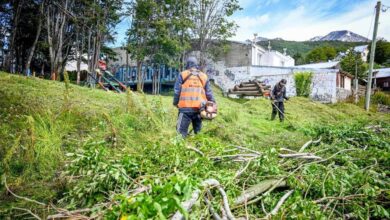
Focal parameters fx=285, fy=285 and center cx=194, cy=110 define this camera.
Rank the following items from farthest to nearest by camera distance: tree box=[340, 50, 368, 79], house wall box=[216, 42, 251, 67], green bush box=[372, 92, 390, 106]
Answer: tree box=[340, 50, 368, 79] → house wall box=[216, 42, 251, 67] → green bush box=[372, 92, 390, 106]

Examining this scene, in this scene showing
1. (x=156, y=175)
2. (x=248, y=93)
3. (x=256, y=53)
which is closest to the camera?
(x=156, y=175)

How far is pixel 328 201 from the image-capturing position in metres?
2.68

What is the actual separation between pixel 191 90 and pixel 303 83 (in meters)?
20.7

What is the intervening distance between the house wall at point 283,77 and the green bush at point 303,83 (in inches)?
27.4

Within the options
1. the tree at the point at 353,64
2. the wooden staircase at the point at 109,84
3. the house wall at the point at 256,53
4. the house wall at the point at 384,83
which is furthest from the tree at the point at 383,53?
the wooden staircase at the point at 109,84

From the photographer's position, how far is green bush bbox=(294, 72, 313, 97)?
23.7 meters

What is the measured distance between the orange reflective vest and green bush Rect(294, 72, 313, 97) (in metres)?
20.5

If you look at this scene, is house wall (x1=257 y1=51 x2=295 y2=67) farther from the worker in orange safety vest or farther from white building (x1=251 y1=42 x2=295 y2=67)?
the worker in orange safety vest

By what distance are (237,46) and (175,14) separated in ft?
28.5

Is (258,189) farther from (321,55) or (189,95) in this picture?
(321,55)

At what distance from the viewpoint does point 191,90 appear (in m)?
5.27

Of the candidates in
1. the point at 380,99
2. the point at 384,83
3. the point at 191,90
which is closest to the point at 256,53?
the point at 380,99

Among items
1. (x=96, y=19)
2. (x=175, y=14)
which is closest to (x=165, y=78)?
(x=175, y=14)

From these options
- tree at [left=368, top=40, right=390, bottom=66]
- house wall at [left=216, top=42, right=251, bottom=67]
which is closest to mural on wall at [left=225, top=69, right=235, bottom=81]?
house wall at [left=216, top=42, right=251, bottom=67]
